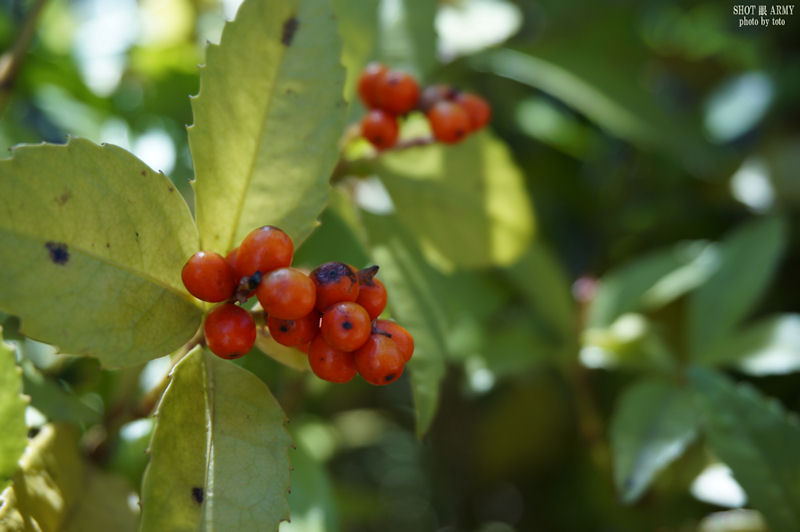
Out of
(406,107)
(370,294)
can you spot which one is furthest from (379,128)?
(370,294)

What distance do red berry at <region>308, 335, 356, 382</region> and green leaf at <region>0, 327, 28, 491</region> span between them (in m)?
0.33

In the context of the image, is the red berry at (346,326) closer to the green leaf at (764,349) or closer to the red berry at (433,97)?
the red berry at (433,97)

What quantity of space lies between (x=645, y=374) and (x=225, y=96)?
918 mm

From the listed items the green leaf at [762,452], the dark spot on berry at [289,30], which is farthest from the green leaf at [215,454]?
the green leaf at [762,452]

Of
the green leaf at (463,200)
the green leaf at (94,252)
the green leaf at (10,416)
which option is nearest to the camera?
the green leaf at (94,252)

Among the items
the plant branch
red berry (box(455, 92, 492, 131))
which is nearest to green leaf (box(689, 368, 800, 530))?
red berry (box(455, 92, 492, 131))

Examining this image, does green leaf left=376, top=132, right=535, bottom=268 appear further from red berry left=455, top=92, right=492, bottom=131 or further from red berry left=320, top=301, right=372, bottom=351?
red berry left=320, top=301, right=372, bottom=351

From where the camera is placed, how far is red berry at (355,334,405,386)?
0.63 m

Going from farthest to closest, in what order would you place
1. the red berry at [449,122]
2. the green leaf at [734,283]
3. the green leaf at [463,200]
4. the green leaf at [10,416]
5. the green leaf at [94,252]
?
the green leaf at [734,283] → the green leaf at [463,200] → the red berry at [449,122] → the green leaf at [10,416] → the green leaf at [94,252]

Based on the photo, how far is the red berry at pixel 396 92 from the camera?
93cm

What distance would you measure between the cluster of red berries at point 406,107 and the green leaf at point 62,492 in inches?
22.4

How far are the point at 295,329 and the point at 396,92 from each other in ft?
1.39

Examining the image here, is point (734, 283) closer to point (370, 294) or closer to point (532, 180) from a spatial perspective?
point (532, 180)

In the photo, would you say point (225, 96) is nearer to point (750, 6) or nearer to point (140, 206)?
point (140, 206)
